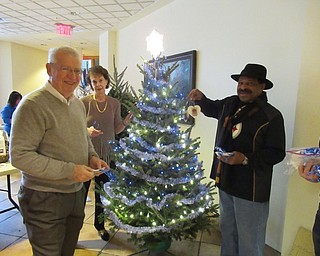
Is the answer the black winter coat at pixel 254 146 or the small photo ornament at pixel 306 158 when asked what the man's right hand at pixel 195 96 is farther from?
the small photo ornament at pixel 306 158

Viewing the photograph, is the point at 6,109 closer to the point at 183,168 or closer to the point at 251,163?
the point at 183,168

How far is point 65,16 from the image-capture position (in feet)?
15.1

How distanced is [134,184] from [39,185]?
2.38 ft

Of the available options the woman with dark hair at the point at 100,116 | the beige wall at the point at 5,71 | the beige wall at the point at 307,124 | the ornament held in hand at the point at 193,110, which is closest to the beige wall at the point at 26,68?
the beige wall at the point at 5,71

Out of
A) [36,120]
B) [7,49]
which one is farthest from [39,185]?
[7,49]

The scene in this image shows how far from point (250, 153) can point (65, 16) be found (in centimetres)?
429

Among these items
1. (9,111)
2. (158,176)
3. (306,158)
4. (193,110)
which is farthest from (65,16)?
(306,158)

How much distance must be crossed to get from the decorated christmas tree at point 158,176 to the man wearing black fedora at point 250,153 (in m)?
0.23

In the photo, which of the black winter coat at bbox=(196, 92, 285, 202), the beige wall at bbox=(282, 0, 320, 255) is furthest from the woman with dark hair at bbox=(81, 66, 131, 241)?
the beige wall at bbox=(282, 0, 320, 255)

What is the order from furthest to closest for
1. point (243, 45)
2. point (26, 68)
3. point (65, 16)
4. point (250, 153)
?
point (26, 68) → point (65, 16) → point (243, 45) → point (250, 153)

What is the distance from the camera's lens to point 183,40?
11.0 feet

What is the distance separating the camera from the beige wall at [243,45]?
202 cm

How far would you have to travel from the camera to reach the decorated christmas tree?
176 centimetres

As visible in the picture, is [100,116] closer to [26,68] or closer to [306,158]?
[306,158]
